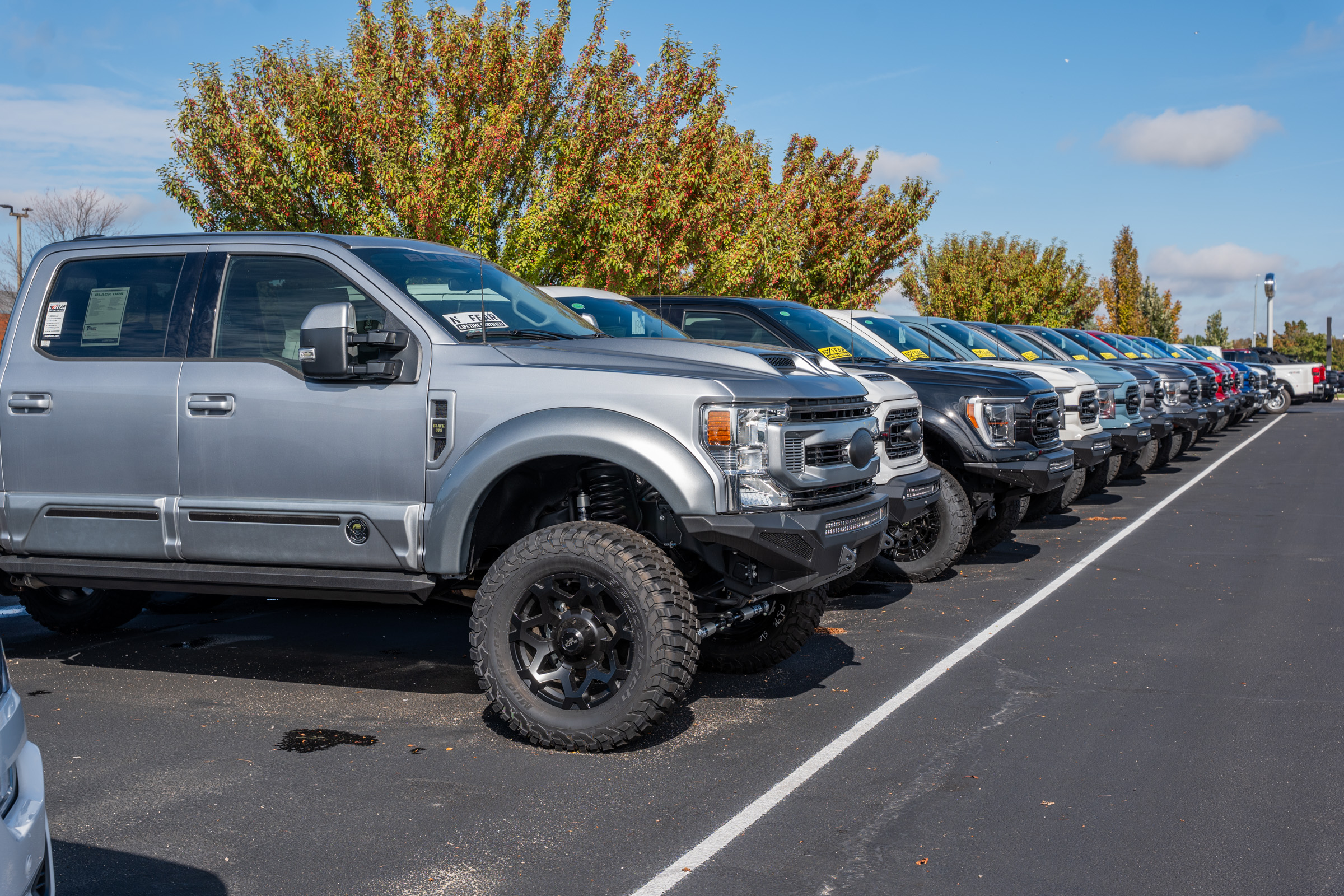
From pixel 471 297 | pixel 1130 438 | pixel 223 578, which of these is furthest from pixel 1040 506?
pixel 223 578

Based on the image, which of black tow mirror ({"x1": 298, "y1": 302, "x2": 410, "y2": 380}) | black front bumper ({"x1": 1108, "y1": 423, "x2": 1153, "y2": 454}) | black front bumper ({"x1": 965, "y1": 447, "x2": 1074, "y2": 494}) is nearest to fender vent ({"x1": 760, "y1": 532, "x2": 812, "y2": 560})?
black tow mirror ({"x1": 298, "y1": 302, "x2": 410, "y2": 380})

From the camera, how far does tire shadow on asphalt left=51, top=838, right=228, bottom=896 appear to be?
144 inches

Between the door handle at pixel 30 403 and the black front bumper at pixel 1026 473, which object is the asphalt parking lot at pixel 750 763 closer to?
the black front bumper at pixel 1026 473

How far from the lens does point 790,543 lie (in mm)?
4852

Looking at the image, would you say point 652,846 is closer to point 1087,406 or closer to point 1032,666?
point 1032,666

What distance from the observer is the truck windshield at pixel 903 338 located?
10781 mm

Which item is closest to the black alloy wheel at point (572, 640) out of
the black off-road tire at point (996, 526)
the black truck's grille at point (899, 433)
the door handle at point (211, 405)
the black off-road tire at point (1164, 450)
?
the door handle at point (211, 405)

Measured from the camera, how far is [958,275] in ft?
128

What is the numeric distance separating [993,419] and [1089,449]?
8.64 feet

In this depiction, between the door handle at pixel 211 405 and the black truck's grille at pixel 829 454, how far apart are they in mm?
2623

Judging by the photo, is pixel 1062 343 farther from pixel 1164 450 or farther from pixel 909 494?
pixel 909 494

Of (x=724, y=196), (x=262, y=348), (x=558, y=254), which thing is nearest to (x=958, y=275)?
(x=724, y=196)

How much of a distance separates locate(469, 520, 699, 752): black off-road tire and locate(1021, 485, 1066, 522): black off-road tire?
697 centimetres

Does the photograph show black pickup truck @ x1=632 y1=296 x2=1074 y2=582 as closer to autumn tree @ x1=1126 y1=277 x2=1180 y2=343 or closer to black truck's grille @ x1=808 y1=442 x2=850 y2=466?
black truck's grille @ x1=808 y1=442 x2=850 y2=466
